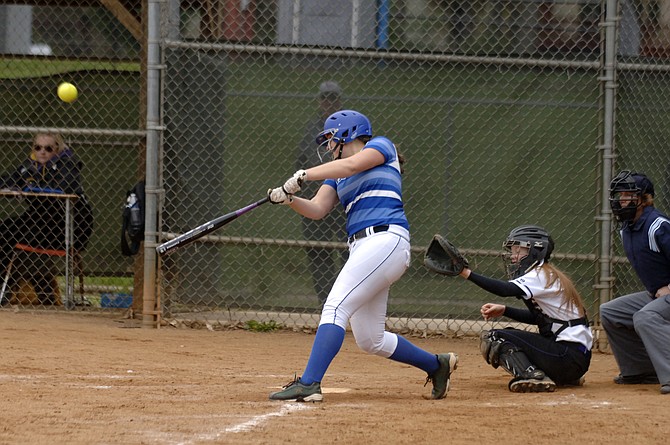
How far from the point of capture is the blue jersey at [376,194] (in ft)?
16.6

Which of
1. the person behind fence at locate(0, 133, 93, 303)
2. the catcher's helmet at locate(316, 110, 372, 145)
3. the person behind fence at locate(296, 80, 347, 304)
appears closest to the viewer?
the catcher's helmet at locate(316, 110, 372, 145)

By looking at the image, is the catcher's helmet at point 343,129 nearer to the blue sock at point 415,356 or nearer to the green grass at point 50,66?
the blue sock at point 415,356

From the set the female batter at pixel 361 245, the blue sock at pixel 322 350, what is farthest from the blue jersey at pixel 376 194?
the blue sock at pixel 322 350

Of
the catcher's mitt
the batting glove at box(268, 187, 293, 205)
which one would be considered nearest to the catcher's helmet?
the batting glove at box(268, 187, 293, 205)

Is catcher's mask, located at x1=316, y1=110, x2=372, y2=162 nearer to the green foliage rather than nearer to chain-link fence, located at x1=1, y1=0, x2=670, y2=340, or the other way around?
chain-link fence, located at x1=1, y1=0, x2=670, y2=340

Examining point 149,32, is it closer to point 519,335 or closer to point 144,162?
point 144,162

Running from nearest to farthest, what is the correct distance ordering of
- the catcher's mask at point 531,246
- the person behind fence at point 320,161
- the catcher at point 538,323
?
the catcher at point 538,323 < the catcher's mask at point 531,246 < the person behind fence at point 320,161

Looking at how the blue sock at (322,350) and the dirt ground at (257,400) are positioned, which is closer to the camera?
the dirt ground at (257,400)

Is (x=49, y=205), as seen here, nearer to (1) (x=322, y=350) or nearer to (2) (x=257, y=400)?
(2) (x=257, y=400)

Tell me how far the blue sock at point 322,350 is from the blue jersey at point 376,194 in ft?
1.88

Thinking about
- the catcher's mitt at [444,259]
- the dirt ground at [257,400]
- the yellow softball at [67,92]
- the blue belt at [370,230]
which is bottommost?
the dirt ground at [257,400]

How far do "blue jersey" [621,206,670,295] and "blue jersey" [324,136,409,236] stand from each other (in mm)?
1513

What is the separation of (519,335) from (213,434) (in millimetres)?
2270

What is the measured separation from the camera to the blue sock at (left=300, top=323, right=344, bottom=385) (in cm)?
483
